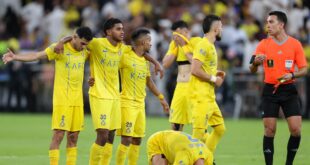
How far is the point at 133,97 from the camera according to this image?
47.2ft

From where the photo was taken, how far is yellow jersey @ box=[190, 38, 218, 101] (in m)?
14.3

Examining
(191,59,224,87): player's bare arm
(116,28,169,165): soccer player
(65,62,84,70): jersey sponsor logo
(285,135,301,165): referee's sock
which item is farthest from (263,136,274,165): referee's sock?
(65,62,84,70): jersey sponsor logo

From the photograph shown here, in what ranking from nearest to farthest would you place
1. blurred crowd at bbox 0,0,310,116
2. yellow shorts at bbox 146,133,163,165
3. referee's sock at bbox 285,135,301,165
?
yellow shorts at bbox 146,133,163,165 → referee's sock at bbox 285,135,301,165 → blurred crowd at bbox 0,0,310,116

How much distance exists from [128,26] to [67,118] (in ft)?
56.2

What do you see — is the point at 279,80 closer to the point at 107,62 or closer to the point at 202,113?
the point at 202,113

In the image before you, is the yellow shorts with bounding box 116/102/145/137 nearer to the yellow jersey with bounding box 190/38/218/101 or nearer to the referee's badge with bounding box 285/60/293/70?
the yellow jersey with bounding box 190/38/218/101

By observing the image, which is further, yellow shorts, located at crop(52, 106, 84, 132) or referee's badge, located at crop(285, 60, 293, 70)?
referee's badge, located at crop(285, 60, 293, 70)

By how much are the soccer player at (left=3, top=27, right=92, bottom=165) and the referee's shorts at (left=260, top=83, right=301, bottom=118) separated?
3123mm

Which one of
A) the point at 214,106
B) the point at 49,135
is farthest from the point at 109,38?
the point at 49,135

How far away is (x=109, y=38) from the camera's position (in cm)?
1413

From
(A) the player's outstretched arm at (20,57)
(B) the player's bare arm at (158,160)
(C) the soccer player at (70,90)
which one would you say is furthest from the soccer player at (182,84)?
(B) the player's bare arm at (158,160)

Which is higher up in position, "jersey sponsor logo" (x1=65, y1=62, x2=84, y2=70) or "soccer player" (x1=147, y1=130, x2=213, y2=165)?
"jersey sponsor logo" (x1=65, y1=62, x2=84, y2=70)

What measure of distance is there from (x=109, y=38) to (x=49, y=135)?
910 centimetres

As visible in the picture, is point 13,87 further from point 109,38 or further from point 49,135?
point 109,38
